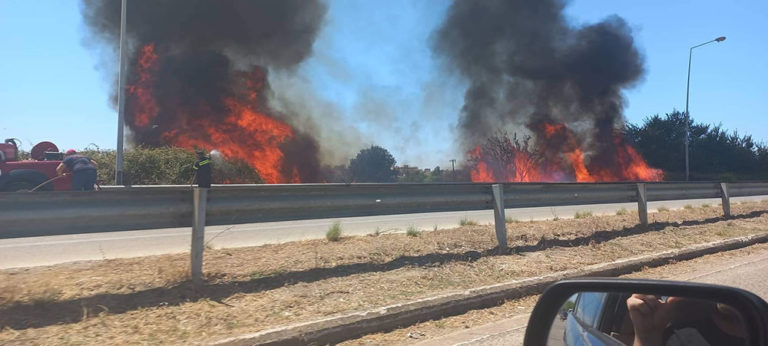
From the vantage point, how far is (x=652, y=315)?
1.52 metres

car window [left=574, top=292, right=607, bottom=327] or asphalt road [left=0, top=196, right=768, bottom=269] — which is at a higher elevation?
car window [left=574, top=292, right=607, bottom=327]

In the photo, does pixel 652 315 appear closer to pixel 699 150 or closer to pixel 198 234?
pixel 198 234

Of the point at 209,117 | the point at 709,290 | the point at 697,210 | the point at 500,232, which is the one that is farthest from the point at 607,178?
the point at 709,290

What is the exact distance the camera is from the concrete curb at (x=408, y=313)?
3596mm

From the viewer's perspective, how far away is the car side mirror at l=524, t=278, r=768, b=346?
53.5 inches

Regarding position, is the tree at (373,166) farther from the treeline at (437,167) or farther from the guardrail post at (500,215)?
the guardrail post at (500,215)

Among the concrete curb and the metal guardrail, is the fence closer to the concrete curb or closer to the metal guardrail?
the metal guardrail

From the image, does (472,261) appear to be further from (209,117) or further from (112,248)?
(209,117)

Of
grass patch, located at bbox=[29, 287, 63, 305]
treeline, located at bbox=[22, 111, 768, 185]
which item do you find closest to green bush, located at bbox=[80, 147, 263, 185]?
treeline, located at bbox=[22, 111, 768, 185]

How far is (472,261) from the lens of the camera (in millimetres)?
6078

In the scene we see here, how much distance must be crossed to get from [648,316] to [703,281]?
216 inches

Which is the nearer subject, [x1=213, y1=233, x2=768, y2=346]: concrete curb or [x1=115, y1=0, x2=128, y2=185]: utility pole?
[x1=213, y1=233, x2=768, y2=346]: concrete curb

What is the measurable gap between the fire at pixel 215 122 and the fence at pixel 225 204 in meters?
20.3

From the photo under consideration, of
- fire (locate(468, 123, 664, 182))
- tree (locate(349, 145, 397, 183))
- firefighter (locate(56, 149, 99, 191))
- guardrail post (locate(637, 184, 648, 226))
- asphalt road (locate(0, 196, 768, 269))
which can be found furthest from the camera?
fire (locate(468, 123, 664, 182))
